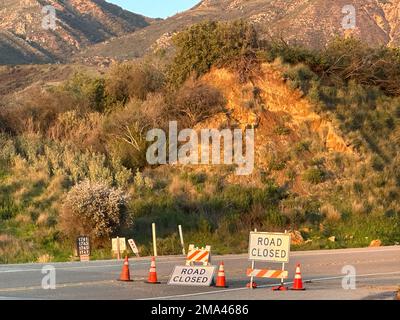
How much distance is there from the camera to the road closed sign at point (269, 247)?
18.0 m

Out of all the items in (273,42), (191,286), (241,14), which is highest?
(241,14)

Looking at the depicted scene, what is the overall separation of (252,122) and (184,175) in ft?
16.4

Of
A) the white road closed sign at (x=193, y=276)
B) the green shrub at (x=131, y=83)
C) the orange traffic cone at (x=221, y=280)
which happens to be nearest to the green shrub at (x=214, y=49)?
the green shrub at (x=131, y=83)

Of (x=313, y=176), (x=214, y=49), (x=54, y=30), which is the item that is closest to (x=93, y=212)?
(x=313, y=176)

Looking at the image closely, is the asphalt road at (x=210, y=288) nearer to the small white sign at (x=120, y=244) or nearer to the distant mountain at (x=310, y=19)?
the small white sign at (x=120, y=244)

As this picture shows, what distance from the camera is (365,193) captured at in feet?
127

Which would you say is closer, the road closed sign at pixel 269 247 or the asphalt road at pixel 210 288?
the asphalt road at pixel 210 288

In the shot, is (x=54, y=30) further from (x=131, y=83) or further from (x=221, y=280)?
(x=221, y=280)

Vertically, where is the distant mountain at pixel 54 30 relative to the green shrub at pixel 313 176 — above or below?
above

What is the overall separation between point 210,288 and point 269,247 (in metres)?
1.47

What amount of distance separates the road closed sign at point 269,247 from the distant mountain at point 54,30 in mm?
103099
